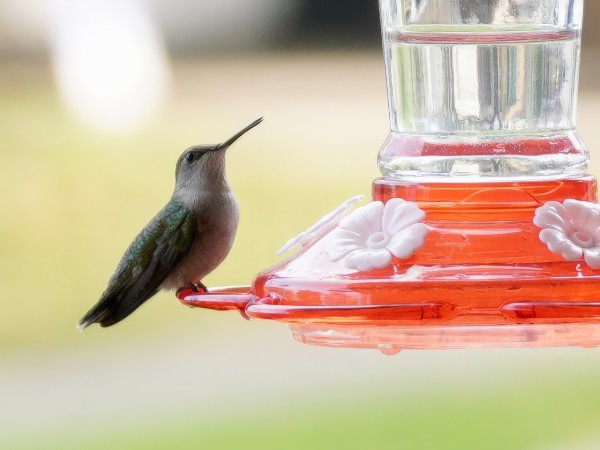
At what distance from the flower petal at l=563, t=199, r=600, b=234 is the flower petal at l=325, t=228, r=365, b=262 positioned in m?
0.37

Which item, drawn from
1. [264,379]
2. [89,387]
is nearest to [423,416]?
[264,379]

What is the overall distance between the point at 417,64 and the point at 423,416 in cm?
598

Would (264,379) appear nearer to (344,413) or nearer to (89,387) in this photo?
(344,413)

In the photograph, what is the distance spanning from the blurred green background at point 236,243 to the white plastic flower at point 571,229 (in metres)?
4.62

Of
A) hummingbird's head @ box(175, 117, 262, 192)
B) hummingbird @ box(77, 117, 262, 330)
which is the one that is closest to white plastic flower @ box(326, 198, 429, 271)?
hummingbird @ box(77, 117, 262, 330)

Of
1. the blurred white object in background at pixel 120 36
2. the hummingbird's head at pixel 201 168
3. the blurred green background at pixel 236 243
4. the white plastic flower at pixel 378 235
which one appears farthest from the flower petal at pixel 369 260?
the blurred white object in background at pixel 120 36

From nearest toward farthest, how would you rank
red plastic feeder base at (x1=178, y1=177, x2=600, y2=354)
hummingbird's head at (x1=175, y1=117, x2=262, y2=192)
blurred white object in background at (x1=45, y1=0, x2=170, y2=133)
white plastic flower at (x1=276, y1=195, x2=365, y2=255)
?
red plastic feeder base at (x1=178, y1=177, x2=600, y2=354), white plastic flower at (x1=276, y1=195, x2=365, y2=255), hummingbird's head at (x1=175, y1=117, x2=262, y2=192), blurred white object in background at (x1=45, y1=0, x2=170, y2=133)

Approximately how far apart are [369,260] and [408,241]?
2.9 inches

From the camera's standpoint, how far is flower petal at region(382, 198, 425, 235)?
82.2 inches

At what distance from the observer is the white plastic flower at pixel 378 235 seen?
2.00 metres

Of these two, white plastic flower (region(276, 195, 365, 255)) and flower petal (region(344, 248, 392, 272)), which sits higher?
flower petal (region(344, 248, 392, 272))

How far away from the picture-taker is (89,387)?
8.34m

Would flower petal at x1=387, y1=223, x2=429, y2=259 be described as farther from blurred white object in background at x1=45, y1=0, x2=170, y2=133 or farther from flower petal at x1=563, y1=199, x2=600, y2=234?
blurred white object in background at x1=45, y1=0, x2=170, y2=133

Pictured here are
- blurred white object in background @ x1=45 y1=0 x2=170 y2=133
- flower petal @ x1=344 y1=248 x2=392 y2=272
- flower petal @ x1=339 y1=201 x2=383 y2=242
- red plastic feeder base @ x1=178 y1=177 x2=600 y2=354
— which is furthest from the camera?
blurred white object in background @ x1=45 y1=0 x2=170 y2=133
